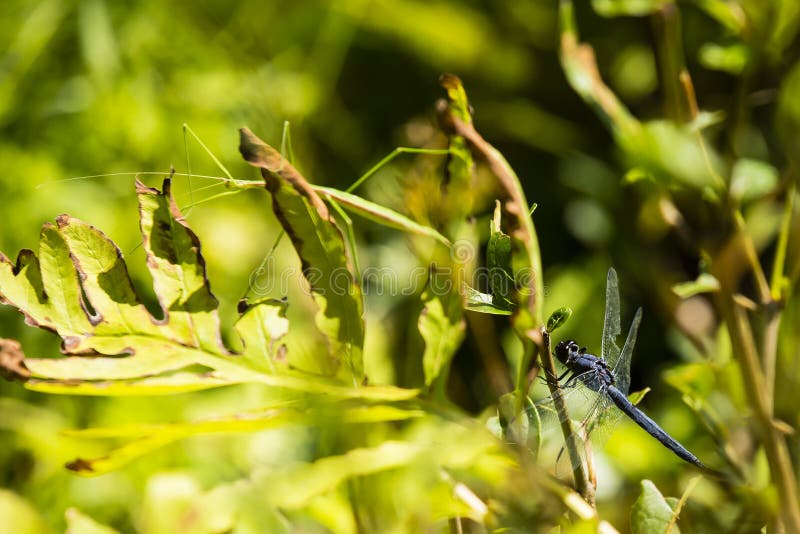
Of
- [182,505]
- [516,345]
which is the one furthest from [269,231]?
[182,505]

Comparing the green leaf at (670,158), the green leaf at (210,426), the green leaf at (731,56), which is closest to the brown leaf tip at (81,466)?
the green leaf at (210,426)

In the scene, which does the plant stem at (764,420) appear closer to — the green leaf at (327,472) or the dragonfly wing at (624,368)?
the dragonfly wing at (624,368)

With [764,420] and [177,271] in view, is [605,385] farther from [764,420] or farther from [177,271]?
[177,271]

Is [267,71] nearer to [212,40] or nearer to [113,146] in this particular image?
[212,40]

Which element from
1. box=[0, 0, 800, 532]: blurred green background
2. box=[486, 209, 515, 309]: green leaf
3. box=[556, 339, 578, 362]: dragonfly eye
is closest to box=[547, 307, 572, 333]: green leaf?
box=[486, 209, 515, 309]: green leaf

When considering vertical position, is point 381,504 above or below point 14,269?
below

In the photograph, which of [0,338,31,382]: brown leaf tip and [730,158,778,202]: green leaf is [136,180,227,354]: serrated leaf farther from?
[730,158,778,202]: green leaf
